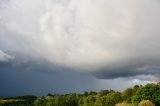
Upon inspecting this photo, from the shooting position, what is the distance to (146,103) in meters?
173

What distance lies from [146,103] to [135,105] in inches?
462

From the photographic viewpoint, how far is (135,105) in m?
184
